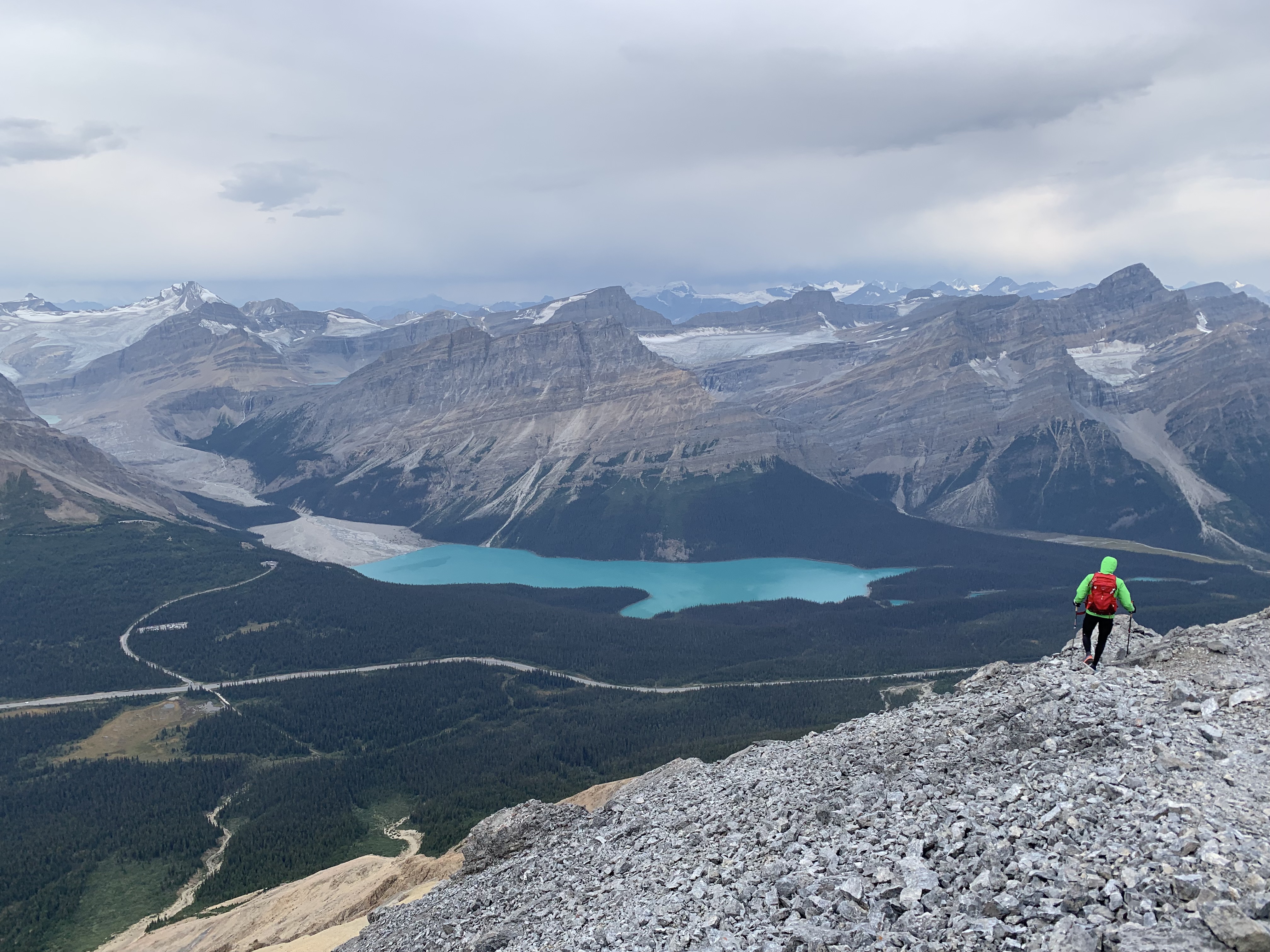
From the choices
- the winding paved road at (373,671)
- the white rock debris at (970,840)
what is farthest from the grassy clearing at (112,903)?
the winding paved road at (373,671)

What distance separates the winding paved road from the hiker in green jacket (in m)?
113

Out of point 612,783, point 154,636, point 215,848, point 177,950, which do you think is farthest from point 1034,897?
point 154,636

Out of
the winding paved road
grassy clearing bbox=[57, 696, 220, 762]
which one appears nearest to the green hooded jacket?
grassy clearing bbox=[57, 696, 220, 762]

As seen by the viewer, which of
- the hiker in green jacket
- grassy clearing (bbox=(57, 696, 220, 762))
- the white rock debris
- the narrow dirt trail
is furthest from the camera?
grassy clearing (bbox=(57, 696, 220, 762))

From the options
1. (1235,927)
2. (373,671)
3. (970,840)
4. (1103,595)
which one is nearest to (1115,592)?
(1103,595)

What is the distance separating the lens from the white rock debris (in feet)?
65.4

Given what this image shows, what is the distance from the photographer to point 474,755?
115m

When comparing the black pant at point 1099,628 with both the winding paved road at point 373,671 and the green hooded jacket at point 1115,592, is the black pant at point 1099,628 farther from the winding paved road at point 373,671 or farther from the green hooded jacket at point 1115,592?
the winding paved road at point 373,671

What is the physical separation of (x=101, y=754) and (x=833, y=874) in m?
117

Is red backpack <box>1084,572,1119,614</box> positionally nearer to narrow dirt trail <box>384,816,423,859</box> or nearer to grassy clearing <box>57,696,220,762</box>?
narrow dirt trail <box>384,816,423,859</box>

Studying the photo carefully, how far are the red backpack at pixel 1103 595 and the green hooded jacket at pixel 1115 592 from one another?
8 centimetres

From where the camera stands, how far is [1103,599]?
106 ft

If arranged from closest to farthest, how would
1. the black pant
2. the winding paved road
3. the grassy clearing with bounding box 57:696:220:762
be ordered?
the black pant → the grassy clearing with bounding box 57:696:220:762 → the winding paved road

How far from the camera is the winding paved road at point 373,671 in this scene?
13362cm
